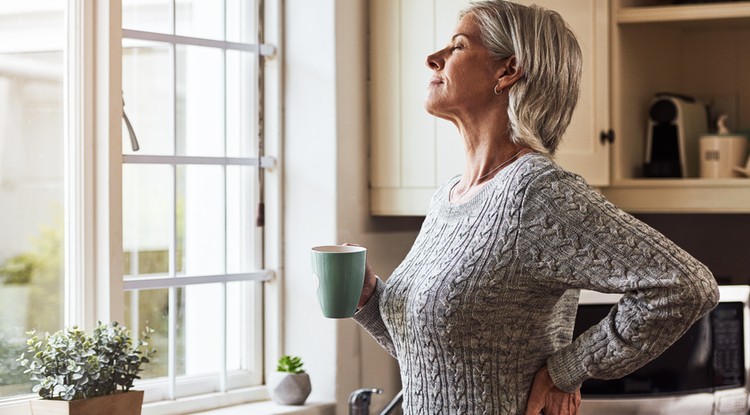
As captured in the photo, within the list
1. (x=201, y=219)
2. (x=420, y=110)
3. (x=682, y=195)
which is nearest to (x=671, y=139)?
(x=682, y=195)

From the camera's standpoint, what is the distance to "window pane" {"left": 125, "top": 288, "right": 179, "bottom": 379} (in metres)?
2.02

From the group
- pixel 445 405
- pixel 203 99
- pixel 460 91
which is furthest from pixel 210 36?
pixel 445 405

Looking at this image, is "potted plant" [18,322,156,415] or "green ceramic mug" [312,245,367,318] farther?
"potted plant" [18,322,156,415]

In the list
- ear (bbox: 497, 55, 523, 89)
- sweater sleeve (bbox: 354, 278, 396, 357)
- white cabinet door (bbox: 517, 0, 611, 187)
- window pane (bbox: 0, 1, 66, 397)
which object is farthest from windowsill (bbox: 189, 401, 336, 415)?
ear (bbox: 497, 55, 523, 89)

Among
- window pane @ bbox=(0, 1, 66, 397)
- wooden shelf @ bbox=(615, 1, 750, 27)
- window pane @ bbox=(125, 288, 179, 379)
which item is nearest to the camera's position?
window pane @ bbox=(0, 1, 66, 397)

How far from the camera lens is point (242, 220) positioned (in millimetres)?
2246

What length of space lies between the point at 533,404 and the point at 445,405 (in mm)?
114

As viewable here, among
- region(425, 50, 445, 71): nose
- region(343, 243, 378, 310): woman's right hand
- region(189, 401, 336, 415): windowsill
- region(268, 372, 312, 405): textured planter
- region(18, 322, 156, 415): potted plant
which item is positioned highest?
region(425, 50, 445, 71): nose

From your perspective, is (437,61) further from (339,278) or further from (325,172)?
(325,172)

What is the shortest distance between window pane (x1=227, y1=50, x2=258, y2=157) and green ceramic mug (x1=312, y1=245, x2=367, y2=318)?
993mm

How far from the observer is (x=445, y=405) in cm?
125

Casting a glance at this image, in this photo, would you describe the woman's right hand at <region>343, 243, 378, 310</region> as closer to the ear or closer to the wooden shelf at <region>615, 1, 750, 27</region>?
the ear

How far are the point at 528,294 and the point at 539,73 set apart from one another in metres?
0.29

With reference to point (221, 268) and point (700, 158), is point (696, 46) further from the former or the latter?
point (221, 268)
